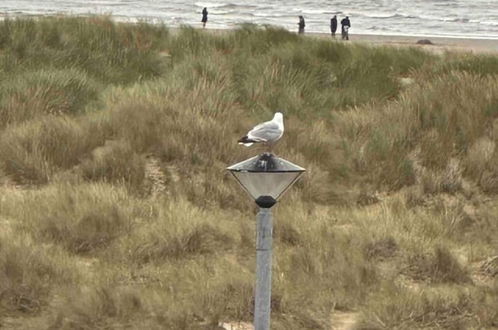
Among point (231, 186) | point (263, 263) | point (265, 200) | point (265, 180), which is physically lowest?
point (231, 186)

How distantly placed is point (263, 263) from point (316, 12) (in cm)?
6371

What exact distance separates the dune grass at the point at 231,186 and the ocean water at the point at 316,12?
30.6 meters

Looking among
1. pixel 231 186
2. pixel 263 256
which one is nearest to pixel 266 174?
pixel 263 256

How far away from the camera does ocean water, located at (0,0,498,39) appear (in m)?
52.1

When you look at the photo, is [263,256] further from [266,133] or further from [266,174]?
→ [266,133]

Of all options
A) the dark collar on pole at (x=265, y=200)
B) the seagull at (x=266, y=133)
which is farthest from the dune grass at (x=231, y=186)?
the dark collar on pole at (x=265, y=200)

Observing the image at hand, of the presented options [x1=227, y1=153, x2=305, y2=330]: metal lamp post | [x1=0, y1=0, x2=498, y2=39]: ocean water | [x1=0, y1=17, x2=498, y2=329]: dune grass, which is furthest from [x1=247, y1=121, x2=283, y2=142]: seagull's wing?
[x1=0, y1=0, x2=498, y2=39]: ocean water

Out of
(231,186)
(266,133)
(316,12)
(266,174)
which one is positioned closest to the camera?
(266,174)

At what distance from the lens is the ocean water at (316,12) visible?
52094 mm

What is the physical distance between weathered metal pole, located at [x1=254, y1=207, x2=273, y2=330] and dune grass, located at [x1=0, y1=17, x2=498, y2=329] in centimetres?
165

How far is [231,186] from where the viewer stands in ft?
37.4

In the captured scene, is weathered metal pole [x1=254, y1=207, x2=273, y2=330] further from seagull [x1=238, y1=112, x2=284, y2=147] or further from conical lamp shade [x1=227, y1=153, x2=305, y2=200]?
seagull [x1=238, y1=112, x2=284, y2=147]

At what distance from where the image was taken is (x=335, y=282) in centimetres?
859

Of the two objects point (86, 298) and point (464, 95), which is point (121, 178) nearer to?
point (86, 298)
